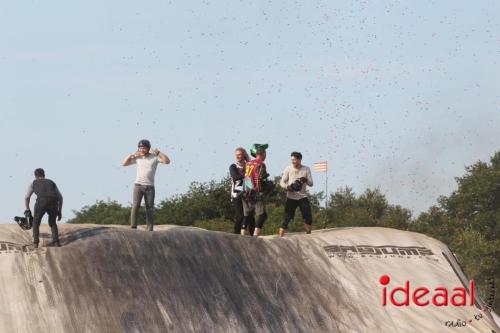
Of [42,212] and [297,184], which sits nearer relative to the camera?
[42,212]

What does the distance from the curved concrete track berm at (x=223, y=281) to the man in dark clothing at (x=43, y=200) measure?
0.46 m

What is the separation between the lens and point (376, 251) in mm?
22922

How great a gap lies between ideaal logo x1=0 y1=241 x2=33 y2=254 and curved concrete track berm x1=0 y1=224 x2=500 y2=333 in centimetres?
2

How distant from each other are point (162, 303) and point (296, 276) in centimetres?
369

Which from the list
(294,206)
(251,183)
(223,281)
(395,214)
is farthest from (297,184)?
(395,214)

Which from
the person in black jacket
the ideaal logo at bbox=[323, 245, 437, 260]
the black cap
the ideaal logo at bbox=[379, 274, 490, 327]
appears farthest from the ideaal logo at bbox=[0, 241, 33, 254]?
the ideaal logo at bbox=[379, 274, 490, 327]

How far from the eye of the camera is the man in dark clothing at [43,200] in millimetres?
18625

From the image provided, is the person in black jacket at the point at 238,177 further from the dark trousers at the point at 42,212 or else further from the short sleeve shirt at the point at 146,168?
the dark trousers at the point at 42,212

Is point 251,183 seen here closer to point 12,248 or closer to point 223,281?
point 223,281

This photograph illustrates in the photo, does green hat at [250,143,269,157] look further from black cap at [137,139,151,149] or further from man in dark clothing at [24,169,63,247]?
man in dark clothing at [24,169,63,247]

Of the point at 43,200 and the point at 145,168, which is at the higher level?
the point at 145,168

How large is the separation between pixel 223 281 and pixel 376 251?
4500mm

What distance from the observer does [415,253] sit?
23156mm

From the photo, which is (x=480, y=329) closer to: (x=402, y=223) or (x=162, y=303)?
(x=162, y=303)
